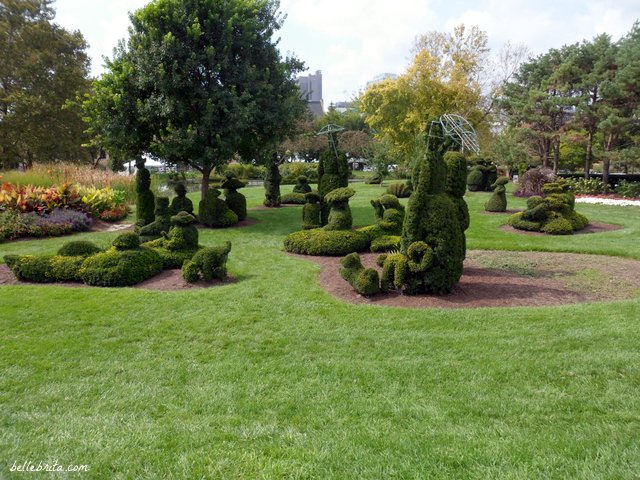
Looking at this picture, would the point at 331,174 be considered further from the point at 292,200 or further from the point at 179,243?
the point at 292,200

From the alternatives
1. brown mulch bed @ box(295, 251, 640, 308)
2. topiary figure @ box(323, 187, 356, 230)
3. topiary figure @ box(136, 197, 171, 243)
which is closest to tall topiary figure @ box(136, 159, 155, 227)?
topiary figure @ box(136, 197, 171, 243)

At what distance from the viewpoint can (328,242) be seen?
9.78 meters

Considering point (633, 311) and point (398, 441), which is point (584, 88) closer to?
point (633, 311)

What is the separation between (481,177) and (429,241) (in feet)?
63.5

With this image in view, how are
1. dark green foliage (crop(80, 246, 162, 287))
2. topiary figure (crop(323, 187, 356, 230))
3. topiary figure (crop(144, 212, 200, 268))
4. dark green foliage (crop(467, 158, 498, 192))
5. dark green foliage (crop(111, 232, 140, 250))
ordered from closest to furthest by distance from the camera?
dark green foliage (crop(80, 246, 162, 287))
dark green foliage (crop(111, 232, 140, 250))
topiary figure (crop(144, 212, 200, 268))
topiary figure (crop(323, 187, 356, 230))
dark green foliage (crop(467, 158, 498, 192))

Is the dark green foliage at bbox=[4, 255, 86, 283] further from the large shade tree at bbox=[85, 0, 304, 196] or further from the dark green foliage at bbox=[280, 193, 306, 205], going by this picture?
the dark green foliage at bbox=[280, 193, 306, 205]

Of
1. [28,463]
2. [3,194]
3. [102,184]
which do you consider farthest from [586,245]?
[102,184]

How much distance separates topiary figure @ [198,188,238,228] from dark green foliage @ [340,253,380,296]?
7.56 m

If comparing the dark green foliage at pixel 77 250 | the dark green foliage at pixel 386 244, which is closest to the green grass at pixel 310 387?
the dark green foliage at pixel 77 250

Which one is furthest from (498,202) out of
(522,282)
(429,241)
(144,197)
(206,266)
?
(206,266)

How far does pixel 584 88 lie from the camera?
22.8m

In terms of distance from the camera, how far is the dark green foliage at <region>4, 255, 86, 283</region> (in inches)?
300

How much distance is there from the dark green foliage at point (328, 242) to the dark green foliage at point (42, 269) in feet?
14.6

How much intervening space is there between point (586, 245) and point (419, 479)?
10030 mm
